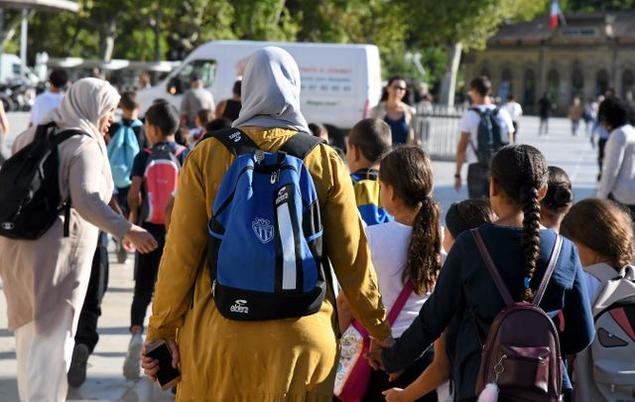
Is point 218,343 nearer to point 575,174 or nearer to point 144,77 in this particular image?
point 575,174

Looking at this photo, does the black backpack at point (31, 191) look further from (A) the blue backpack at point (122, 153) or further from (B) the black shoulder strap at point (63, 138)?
(A) the blue backpack at point (122, 153)

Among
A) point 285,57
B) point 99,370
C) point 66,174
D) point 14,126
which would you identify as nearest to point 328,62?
point 14,126

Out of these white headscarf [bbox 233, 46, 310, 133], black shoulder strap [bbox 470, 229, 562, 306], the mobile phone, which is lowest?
the mobile phone

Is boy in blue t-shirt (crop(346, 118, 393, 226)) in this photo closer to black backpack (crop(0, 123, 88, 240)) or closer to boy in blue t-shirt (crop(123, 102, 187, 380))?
black backpack (crop(0, 123, 88, 240))

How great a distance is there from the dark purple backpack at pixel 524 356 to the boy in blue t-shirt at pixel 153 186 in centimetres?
436

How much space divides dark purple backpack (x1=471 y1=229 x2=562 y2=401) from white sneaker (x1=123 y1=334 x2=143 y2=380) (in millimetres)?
4158

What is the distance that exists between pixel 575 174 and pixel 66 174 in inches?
804

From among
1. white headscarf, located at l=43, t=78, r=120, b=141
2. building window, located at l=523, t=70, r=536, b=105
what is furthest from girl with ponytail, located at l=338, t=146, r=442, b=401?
building window, located at l=523, t=70, r=536, b=105

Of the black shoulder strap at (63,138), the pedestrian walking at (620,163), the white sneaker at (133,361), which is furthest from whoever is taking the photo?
the pedestrian walking at (620,163)

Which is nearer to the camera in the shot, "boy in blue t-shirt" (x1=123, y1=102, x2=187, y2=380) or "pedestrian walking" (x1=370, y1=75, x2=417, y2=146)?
"boy in blue t-shirt" (x1=123, y1=102, x2=187, y2=380)

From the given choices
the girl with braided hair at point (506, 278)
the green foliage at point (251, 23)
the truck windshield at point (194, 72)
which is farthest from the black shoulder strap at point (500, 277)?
the green foliage at point (251, 23)

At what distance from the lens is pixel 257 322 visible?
140 inches

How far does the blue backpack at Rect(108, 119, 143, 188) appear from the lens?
381 inches

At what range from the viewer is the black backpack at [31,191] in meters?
5.37
